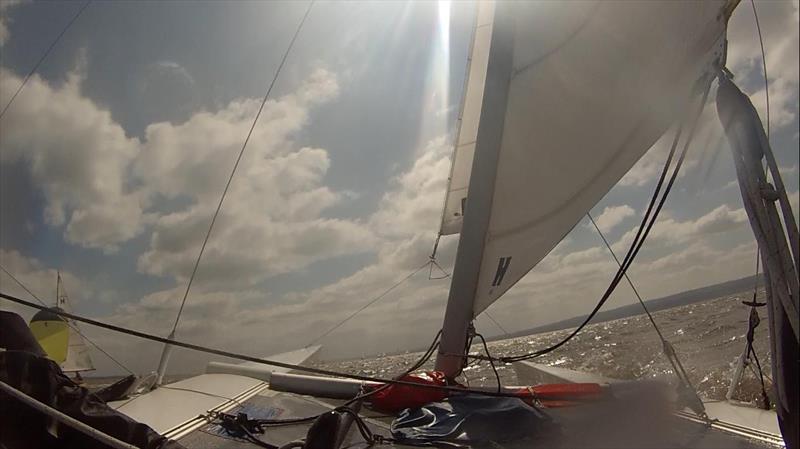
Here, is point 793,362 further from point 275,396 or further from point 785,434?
point 275,396


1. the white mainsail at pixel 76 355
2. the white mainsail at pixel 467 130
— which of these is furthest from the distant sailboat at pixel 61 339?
the white mainsail at pixel 467 130

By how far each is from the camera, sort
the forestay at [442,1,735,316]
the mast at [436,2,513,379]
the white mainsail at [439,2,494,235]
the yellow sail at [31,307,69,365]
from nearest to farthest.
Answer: the forestay at [442,1,735,316], the mast at [436,2,513,379], the white mainsail at [439,2,494,235], the yellow sail at [31,307,69,365]

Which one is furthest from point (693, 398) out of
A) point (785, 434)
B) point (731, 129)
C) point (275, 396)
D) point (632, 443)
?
point (275, 396)

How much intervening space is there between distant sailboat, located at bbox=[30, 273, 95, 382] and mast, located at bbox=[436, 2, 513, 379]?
13.0m

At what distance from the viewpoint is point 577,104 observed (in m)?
5.08

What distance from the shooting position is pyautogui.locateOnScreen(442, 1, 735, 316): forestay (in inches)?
163

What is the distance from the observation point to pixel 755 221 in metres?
2.97

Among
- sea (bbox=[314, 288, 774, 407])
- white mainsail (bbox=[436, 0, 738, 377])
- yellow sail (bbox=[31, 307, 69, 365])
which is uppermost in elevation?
white mainsail (bbox=[436, 0, 738, 377])

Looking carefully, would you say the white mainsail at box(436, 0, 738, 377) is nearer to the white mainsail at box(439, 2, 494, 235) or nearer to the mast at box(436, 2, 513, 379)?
the mast at box(436, 2, 513, 379)

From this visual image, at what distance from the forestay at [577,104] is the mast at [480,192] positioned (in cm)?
8

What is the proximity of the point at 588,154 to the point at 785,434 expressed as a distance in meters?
3.10

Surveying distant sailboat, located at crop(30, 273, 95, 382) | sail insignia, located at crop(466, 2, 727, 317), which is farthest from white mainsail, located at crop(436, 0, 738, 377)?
distant sailboat, located at crop(30, 273, 95, 382)

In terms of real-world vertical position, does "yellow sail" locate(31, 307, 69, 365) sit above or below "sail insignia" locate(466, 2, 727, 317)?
below

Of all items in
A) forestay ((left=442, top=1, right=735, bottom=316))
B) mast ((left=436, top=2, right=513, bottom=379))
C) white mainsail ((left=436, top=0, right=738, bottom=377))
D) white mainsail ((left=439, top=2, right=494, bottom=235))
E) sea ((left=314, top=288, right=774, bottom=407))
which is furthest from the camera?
sea ((left=314, top=288, right=774, bottom=407))
